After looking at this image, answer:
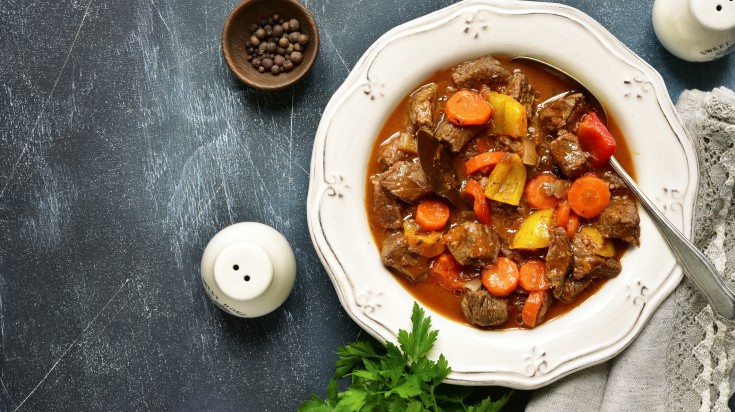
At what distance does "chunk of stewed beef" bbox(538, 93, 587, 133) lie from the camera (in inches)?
148

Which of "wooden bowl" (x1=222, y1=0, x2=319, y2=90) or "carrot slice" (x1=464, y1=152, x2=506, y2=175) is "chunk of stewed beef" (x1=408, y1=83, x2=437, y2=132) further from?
"wooden bowl" (x1=222, y1=0, x2=319, y2=90)

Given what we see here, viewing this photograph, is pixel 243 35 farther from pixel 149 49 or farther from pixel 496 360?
pixel 496 360

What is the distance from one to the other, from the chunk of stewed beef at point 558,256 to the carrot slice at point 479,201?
0.36 meters

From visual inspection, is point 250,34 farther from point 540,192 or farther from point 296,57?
point 540,192

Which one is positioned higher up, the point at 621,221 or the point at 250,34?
the point at 250,34

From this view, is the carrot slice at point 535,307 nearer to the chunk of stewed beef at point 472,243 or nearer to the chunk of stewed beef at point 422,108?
the chunk of stewed beef at point 472,243

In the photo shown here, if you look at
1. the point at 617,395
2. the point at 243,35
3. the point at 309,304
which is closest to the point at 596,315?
the point at 617,395

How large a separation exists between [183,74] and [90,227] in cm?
109

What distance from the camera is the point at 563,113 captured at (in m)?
3.77

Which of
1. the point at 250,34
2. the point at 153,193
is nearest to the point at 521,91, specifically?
the point at 250,34

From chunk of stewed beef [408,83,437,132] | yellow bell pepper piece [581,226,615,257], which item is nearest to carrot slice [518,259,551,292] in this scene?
yellow bell pepper piece [581,226,615,257]

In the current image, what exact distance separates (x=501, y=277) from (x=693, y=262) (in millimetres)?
1036

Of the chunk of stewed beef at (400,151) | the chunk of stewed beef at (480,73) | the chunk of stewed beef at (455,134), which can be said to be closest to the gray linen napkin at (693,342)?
the chunk of stewed beef at (480,73)

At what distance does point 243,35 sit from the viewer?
407 cm
